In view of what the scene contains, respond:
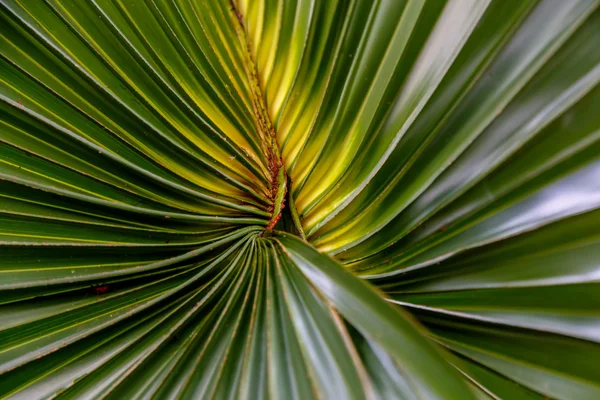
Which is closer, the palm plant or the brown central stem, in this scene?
the palm plant

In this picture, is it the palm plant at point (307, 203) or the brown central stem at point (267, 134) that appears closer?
the palm plant at point (307, 203)

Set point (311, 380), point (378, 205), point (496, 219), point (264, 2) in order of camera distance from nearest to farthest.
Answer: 1. point (311, 380)
2. point (496, 219)
3. point (378, 205)
4. point (264, 2)

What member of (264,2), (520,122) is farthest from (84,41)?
(520,122)

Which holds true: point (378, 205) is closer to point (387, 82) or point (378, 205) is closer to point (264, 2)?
point (387, 82)

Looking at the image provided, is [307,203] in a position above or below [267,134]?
below

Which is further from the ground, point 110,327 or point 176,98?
point 176,98

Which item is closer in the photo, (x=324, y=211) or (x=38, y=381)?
(x=38, y=381)

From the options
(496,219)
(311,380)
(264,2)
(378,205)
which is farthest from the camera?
(264,2)

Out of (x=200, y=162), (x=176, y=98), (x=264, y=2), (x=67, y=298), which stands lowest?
(x=67, y=298)
